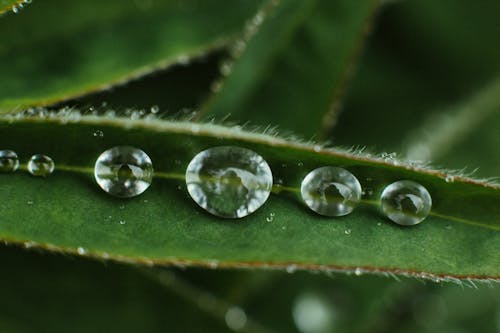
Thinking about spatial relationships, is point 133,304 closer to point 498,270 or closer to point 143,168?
point 143,168

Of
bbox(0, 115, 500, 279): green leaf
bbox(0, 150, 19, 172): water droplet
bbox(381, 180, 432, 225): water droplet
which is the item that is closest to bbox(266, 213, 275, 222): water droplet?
bbox(0, 115, 500, 279): green leaf

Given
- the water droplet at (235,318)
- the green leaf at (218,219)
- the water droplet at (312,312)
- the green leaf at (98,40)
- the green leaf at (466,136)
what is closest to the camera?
the green leaf at (218,219)

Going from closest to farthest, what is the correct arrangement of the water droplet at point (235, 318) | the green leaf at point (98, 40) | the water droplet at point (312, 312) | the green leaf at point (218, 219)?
1. the green leaf at point (218, 219)
2. the green leaf at point (98, 40)
3. the water droplet at point (235, 318)
4. the water droplet at point (312, 312)

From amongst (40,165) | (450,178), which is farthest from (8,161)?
(450,178)

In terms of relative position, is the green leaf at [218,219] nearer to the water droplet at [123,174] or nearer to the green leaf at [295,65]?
the water droplet at [123,174]

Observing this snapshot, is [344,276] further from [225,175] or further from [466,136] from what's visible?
[225,175]

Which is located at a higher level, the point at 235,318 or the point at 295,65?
the point at 295,65

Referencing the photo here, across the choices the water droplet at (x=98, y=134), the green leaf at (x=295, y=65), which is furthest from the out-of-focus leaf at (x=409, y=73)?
the water droplet at (x=98, y=134)
